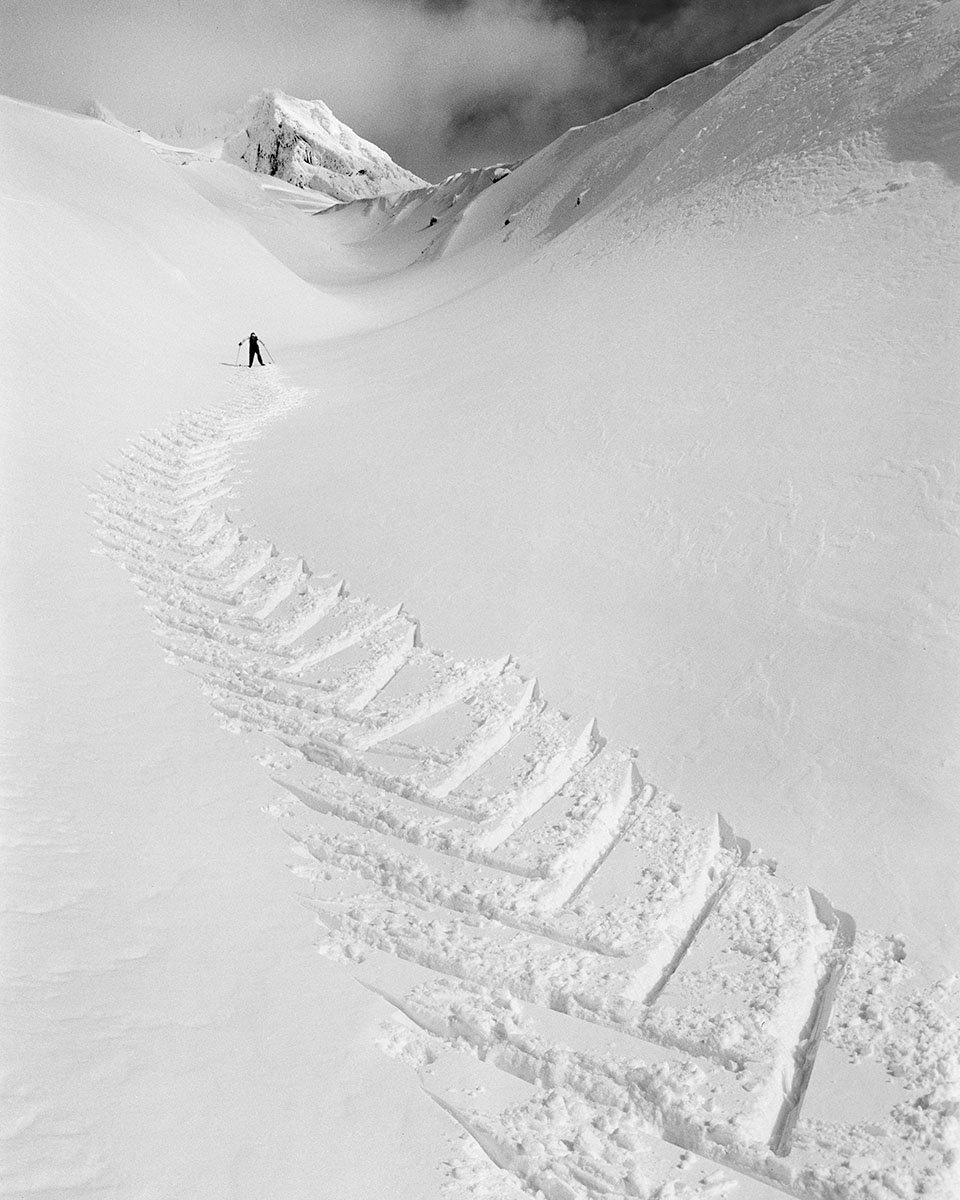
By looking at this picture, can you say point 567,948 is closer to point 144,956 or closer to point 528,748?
point 528,748

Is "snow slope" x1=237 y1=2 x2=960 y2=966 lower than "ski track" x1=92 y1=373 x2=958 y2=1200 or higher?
higher

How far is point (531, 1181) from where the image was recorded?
2.95m

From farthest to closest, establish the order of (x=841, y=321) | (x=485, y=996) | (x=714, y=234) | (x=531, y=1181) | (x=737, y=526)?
1. (x=714, y=234)
2. (x=841, y=321)
3. (x=737, y=526)
4. (x=485, y=996)
5. (x=531, y=1181)

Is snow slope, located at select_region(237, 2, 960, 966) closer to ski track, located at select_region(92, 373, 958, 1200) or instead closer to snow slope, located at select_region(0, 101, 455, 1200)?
ski track, located at select_region(92, 373, 958, 1200)

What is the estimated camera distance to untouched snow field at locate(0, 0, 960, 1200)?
313cm

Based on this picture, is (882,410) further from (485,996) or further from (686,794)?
(485,996)

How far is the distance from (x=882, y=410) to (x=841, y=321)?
213 centimetres

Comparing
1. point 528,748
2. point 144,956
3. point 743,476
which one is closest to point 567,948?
point 528,748

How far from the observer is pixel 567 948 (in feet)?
12.8

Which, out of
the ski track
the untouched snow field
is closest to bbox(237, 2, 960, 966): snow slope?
the untouched snow field

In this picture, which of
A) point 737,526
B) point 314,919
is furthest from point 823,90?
point 314,919

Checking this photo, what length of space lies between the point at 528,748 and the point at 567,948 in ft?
5.28

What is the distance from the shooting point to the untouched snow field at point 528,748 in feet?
10.3

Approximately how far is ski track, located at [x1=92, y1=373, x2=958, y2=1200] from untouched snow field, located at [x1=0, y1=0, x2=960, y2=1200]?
0.06 feet
